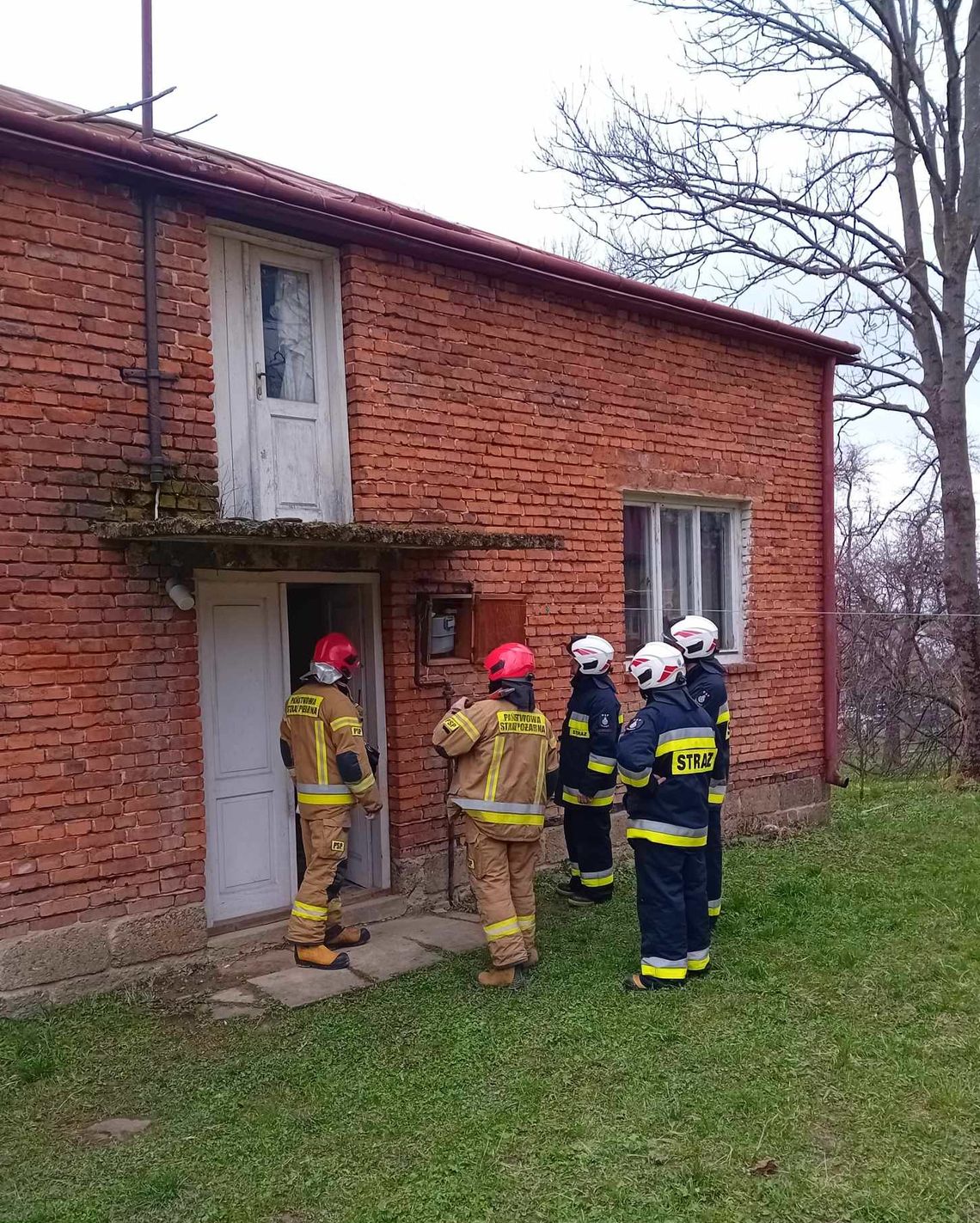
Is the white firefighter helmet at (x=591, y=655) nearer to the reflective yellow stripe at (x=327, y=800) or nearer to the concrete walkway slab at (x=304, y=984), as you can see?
the reflective yellow stripe at (x=327, y=800)

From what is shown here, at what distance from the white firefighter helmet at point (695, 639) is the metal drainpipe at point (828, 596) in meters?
4.12

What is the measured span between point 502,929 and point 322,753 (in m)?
1.42

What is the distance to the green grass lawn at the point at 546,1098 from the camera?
11.2 feet

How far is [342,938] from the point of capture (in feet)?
19.9

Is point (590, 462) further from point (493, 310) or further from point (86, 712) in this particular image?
point (86, 712)

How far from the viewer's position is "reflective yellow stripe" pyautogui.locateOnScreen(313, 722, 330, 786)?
18.6 ft

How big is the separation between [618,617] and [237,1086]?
478 cm

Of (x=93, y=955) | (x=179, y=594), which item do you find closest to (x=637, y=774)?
(x=179, y=594)

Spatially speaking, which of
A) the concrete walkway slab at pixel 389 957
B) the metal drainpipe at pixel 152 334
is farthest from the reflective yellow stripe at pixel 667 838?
the metal drainpipe at pixel 152 334

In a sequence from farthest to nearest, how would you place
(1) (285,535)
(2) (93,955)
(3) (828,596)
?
(3) (828,596) → (2) (93,955) → (1) (285,535)

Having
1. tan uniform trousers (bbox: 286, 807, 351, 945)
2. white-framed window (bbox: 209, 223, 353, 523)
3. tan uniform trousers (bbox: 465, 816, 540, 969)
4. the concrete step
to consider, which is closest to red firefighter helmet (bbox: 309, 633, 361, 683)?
tan uniform trousers (bbox: 286, 807, 351, 945)

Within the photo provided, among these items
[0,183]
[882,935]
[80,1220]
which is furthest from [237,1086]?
[0,183]

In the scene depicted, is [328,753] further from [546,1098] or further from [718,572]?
[718,572]

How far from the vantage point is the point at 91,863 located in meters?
5.19
